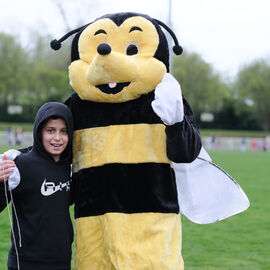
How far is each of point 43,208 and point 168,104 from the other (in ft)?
3.04

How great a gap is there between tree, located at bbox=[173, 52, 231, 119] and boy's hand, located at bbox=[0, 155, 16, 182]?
4804cm

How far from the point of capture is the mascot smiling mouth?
116 inches

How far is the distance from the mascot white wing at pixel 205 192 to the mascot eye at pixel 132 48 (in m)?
0.78

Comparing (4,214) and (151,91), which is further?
(4,214)

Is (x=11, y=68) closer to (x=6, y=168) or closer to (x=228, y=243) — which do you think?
(x=228, y=243)

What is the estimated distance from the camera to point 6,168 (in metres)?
2.90

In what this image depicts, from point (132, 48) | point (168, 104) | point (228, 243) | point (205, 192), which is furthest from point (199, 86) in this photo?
point (168, 104)

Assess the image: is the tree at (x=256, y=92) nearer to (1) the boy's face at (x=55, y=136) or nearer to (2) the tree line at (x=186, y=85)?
(2) the tree line at (x=186, y=85)

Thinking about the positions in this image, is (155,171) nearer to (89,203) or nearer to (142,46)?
(89,203)

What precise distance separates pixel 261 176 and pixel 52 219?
1220 centimetres

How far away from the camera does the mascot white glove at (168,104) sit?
2.70 m

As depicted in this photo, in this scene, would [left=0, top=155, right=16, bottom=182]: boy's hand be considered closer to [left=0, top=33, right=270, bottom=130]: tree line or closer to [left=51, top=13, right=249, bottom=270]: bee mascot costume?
[left=51, top=13, right=249, bottom=270]: bee mascot costume

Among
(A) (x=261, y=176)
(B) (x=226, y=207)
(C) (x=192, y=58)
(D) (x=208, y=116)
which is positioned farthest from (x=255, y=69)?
(B) (x=226, y=207)

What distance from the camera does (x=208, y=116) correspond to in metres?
46.4
